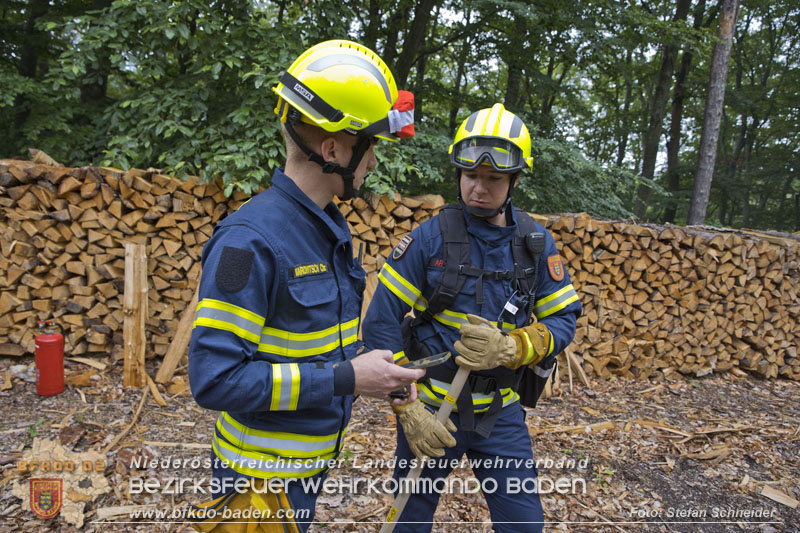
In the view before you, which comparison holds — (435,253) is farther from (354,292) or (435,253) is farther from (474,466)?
(474,466)

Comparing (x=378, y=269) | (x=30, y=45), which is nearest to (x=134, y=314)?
(x=378, y=269)

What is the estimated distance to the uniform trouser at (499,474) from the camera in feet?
6.37

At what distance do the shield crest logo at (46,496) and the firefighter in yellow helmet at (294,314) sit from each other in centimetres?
192

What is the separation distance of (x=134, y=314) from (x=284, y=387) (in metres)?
3.51

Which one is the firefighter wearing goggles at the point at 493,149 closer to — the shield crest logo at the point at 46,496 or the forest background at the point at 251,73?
the forest background at the point at 251,73

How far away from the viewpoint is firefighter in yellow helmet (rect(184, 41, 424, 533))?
1.13 m

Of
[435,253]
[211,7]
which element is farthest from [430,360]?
[211,7]

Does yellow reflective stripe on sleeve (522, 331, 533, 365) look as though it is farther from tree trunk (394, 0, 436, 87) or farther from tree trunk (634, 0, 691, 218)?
tree trunk (634, 0, 691, 218)

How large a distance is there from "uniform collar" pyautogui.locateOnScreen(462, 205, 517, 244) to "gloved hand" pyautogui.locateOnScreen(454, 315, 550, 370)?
1.33ft

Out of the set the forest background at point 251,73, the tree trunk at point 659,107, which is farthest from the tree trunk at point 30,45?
the tree trunk at point 659,107

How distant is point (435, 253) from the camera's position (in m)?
2.12

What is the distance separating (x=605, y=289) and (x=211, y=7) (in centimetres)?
523

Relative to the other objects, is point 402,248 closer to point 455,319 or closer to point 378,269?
point 455,319

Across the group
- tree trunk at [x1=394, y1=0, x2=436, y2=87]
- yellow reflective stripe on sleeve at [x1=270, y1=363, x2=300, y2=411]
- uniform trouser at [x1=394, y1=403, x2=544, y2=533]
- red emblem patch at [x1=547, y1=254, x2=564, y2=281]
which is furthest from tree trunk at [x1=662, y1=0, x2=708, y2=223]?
yellow reflective stripe on sleeve at [x1=270, y1=363, x2=300, y2=411]
